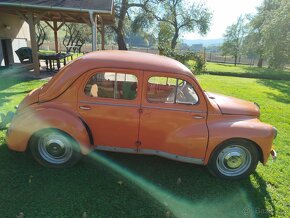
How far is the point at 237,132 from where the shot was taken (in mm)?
3834

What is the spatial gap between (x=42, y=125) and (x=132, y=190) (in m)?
1.68

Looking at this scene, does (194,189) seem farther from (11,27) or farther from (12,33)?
(12,33)

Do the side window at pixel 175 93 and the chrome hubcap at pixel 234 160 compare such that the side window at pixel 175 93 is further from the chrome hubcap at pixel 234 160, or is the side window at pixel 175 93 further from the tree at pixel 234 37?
the tree at pixel 234 37

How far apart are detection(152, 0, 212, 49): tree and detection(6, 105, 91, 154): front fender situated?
27.7 meters

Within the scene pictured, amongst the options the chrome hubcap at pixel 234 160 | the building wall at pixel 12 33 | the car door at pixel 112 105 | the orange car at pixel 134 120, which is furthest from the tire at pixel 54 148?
the building wall at pixel 12 33

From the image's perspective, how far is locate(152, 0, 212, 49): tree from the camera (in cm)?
3016

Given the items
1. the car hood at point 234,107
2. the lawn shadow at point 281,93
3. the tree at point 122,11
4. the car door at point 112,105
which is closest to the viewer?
the car door at point 112,105

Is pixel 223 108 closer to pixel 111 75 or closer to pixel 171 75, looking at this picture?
pixel 171 75

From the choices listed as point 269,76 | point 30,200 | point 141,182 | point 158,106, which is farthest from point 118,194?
point 269,76

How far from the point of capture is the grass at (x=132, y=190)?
10.8 feet

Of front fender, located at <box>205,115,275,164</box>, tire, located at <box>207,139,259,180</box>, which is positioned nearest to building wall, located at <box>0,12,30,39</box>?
front fender, located at <box>205,115,275,164</box>

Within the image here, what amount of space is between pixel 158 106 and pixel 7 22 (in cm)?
1287

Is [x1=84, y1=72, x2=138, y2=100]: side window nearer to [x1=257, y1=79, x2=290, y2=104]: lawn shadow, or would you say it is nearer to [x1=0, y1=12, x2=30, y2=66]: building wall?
[x1=257, y1=79, x2=290, y2=104]: lawn shadow

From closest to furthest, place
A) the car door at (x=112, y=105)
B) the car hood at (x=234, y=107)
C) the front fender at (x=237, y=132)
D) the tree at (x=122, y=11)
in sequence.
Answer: the front fender at (x=237, y=132)
the car door at (x=112, y=105)
the car hood at (x=234, y=107)
the tree at (x=122, y=11)
